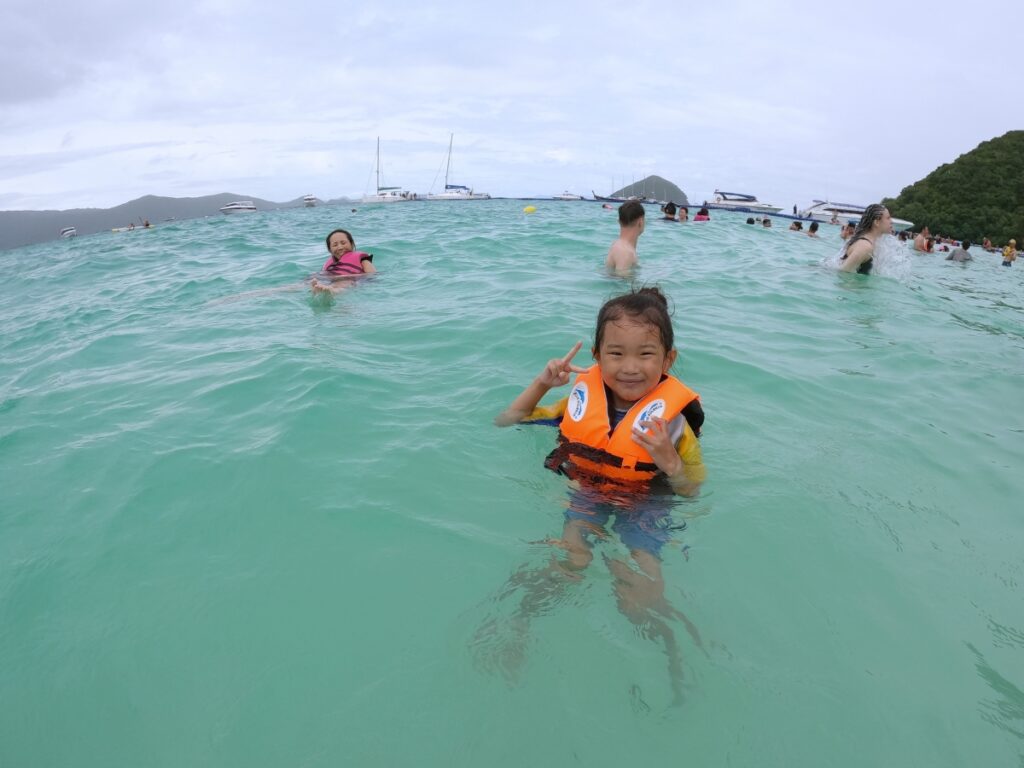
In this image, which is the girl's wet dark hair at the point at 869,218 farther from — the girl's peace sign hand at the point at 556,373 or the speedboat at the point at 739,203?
the speedboat at the point at 739,203

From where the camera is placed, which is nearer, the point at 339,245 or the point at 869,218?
the point at 339,245

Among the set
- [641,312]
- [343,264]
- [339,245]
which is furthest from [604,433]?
[339,245]

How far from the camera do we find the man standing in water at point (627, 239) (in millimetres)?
8570

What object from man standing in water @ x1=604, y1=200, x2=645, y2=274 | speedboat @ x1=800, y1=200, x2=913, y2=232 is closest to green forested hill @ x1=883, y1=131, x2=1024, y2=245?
speedboat @ x1=800, y1=200, x2=913, y2=232

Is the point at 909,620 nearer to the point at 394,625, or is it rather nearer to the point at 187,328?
the point at 394,625

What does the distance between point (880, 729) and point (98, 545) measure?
3.31m

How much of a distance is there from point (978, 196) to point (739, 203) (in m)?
18.1

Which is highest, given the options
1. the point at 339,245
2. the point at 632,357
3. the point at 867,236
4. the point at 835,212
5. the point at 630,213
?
the point at 835,212

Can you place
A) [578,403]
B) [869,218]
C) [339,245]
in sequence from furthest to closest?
[869,218] < [339,245] < [578,403]

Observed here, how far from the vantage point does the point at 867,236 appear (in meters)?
9.84

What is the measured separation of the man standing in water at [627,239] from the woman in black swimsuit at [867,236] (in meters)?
3.97

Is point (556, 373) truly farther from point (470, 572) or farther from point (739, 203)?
point (739, 203)

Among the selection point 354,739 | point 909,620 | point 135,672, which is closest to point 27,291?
point 135,672

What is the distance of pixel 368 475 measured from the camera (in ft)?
10.9
